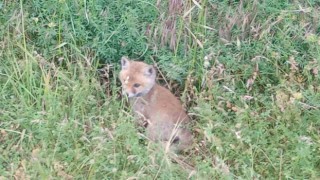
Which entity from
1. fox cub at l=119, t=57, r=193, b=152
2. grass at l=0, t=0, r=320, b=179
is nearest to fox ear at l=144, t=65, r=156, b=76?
fox cub at l=119, t=57, r=193, b=152

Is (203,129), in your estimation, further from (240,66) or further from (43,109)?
(43,109)

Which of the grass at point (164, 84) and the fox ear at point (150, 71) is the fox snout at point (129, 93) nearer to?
the grass at point (164, 84)

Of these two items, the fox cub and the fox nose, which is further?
the fox nose

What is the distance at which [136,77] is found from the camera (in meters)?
6.05

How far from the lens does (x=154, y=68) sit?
619 centimetres

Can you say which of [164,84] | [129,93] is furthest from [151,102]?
[164,84]

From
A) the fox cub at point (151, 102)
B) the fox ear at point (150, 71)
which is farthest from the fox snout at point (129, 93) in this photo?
the fox ear at point (150, 71)

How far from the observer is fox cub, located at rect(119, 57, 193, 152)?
580cm

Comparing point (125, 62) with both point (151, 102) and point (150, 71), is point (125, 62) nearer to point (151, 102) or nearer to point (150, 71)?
point (150, 71)

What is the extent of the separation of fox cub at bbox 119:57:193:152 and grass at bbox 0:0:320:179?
0.33 feet

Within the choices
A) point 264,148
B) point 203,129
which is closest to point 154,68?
point 203,129

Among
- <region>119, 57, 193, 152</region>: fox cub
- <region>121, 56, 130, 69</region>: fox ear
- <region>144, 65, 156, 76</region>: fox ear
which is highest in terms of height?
<region>121, 56, 130, 69</region>: fox ear

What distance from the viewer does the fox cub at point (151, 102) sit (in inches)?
229

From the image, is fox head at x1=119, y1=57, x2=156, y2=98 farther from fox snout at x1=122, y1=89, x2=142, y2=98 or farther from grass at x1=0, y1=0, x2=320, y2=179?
grass at x1=0, y1=0, x2=320, y2=179
